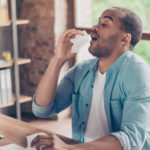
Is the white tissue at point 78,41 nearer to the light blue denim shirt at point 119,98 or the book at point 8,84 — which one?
the light blue denim shirt at point 119,98

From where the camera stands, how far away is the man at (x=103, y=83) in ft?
5.52

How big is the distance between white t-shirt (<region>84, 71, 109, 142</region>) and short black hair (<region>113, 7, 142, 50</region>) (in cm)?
30

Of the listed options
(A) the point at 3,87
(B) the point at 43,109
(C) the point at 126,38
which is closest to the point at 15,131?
→ (B) the point at 43,109

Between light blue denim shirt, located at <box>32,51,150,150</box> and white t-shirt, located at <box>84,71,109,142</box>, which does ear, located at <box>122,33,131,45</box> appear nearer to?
light blue denim shirt, located at <box>32,51,150,150</box>

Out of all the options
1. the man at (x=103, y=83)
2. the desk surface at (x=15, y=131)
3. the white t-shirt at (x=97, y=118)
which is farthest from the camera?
the white t-shirt at (x=97, y=118)

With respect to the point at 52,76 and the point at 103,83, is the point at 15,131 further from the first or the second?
the point at 103,83

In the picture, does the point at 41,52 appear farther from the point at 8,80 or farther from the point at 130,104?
the point at 130,104

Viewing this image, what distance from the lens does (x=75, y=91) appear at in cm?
198

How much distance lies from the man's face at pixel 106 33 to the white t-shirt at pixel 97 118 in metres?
0.16

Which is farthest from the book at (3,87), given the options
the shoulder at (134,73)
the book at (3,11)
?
the shoulder at (134,73)

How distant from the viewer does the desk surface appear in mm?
1570

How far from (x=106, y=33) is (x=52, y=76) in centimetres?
39

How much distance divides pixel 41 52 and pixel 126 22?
2.09m

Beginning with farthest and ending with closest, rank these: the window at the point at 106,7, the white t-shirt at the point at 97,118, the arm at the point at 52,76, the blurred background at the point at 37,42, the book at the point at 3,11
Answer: the window at the point at 106,7, the blurred background at the point at 37,42, the book at the point at 3,11, the arm at the point at 52,76, the white t-shirt at the point at 97,118
